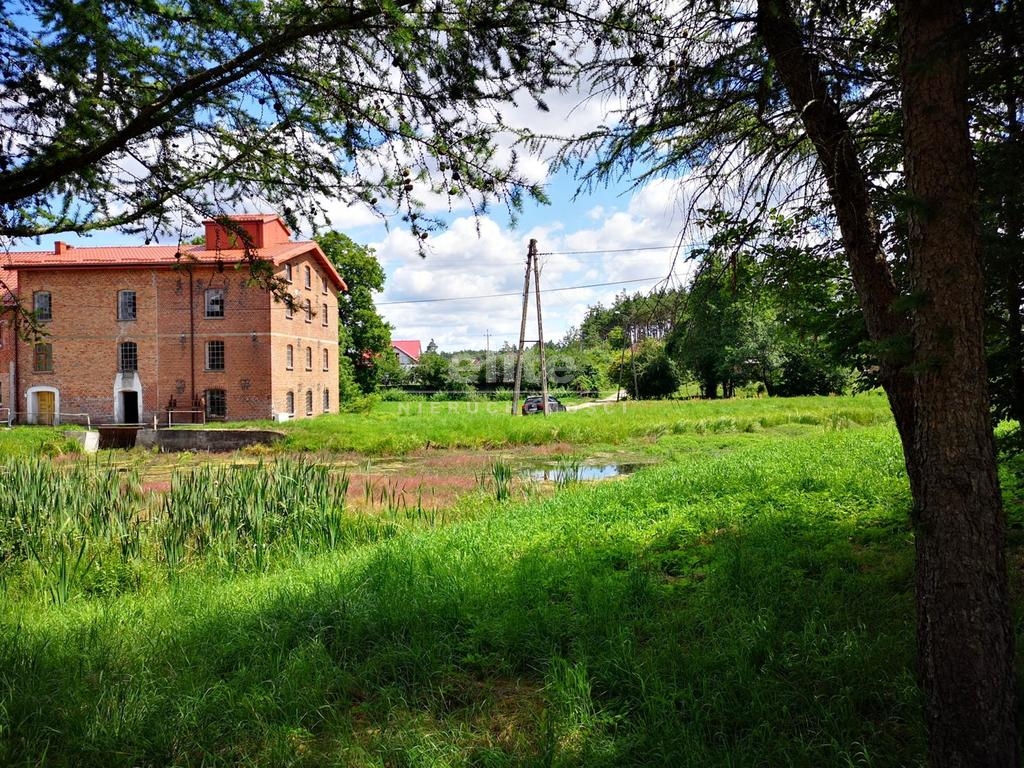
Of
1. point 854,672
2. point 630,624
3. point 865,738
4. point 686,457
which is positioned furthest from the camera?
point 686,457

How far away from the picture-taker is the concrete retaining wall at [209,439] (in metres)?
21.8

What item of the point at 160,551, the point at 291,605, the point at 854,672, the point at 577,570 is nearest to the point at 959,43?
the point at 854,672

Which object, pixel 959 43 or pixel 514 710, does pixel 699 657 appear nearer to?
pixel 514 710

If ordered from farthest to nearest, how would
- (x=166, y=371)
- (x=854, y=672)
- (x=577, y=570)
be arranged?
(x=166, y=371) → (x=577, y=570) → (x=854, y=672)

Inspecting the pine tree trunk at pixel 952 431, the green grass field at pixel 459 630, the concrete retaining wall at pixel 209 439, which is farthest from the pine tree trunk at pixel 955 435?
the concrete retaining wall at pixel 209 439

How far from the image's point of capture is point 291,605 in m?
4.86

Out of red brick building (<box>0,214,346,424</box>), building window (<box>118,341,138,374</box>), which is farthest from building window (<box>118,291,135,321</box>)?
building window (<box>118,341,138,374</box>)

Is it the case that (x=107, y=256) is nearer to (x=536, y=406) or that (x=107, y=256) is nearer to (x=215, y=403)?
(x=215, y=403)

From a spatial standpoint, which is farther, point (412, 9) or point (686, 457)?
point (686, 457)

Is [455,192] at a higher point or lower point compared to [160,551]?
higher

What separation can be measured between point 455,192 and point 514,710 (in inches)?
118

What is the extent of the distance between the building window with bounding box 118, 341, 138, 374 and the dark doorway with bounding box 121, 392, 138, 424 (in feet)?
3.67

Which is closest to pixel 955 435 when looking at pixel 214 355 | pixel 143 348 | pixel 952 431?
pixel 952 431

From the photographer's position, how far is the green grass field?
10.4 ft
